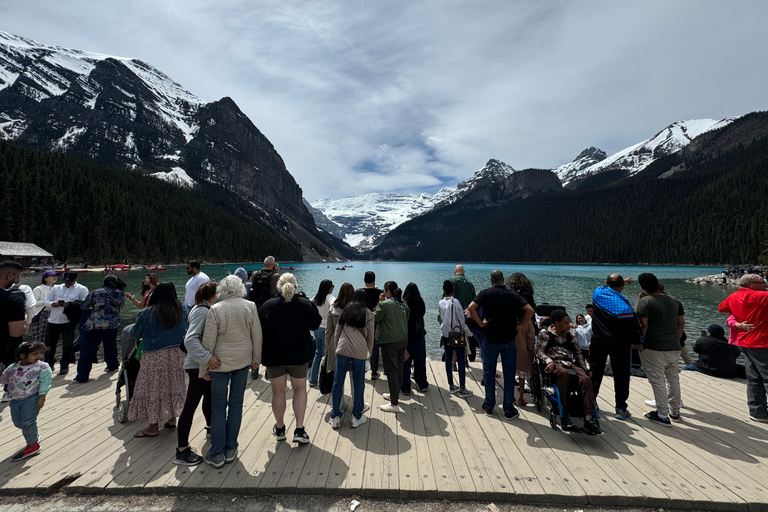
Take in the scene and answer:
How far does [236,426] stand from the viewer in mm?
4395

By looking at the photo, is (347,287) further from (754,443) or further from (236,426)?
(754,443)

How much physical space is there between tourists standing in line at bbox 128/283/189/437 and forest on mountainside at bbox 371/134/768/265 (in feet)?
401

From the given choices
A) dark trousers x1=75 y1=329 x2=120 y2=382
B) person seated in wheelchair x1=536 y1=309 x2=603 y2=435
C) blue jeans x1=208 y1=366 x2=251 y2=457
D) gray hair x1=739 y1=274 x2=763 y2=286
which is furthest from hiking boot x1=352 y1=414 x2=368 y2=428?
gray hair x1=739 y1=274 x2=763 y2=286

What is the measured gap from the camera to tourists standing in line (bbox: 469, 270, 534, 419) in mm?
5582

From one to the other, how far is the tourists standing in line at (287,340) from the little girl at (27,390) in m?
3.11

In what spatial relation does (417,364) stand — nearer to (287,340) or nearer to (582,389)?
(582,389)

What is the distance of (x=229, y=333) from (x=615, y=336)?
6.58 m

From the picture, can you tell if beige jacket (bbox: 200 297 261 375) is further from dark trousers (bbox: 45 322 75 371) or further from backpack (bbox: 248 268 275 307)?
dark trousers (bbox: 45 322 75 371)

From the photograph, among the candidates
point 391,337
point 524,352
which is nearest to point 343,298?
point 391,337

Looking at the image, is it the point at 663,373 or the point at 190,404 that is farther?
the point at 663,373

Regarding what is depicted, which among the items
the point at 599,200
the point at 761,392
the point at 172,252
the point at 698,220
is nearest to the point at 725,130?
the point at 599,200

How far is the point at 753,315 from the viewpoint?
229 inches

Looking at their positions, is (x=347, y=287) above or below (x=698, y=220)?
below

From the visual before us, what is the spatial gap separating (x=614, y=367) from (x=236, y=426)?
6.77 meters
